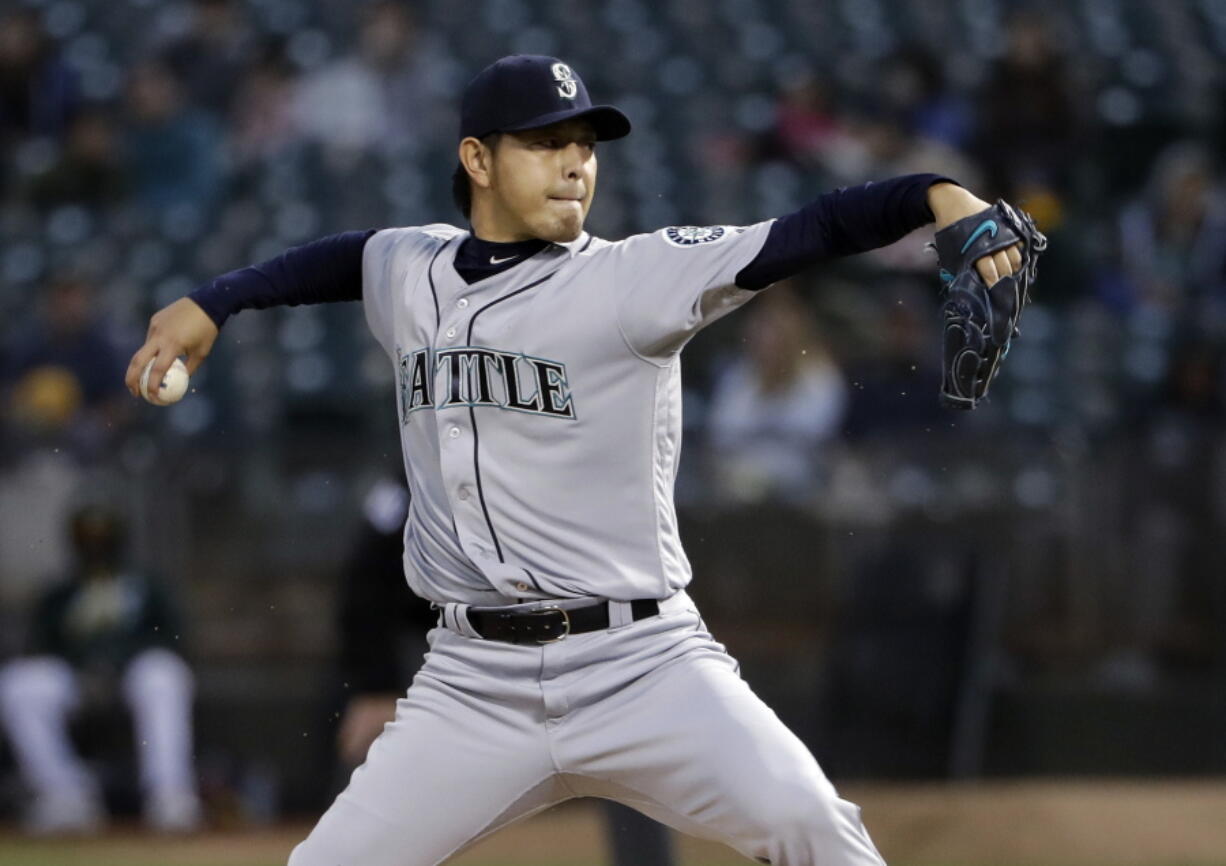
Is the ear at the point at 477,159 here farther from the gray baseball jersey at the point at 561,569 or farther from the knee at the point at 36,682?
the knee at the point at 36,682

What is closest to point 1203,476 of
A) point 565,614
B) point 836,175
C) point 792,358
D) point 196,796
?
point 792,358

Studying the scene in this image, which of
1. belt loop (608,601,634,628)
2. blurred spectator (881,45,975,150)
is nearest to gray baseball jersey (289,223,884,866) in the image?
belt loop (608,601,634,628)

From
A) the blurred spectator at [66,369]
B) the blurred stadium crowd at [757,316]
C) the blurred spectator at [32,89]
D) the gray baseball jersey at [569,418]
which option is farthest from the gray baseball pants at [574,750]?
the blurred spectator at [32,89]

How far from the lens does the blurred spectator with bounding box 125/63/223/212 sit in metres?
9.42

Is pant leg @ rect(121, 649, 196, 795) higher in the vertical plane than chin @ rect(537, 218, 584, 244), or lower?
lower

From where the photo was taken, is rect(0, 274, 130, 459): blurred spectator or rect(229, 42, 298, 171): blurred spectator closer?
rect(0, 274, 130, 459): blurred spectator

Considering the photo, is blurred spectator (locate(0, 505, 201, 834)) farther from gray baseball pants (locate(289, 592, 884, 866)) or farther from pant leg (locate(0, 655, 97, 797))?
gray baseball pants (locate(289, 592, 884, 866))

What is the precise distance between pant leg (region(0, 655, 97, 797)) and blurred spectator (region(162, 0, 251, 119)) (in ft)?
11.5

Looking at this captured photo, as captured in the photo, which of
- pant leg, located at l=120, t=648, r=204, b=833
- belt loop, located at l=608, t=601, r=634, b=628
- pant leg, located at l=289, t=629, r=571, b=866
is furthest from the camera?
pant leg, located at l=120, t=648, r=204, b=833

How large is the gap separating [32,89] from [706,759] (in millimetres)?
8193

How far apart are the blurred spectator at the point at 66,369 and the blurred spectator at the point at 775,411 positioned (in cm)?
245

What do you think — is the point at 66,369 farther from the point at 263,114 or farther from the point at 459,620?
the point at 459,620

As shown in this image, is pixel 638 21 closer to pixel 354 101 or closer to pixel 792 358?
pixel 354 101

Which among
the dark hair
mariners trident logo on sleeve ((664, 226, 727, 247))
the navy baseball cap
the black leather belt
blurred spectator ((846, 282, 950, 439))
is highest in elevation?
the navy baseball cap
